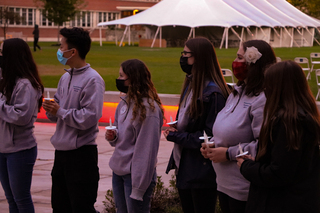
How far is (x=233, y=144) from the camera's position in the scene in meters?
3.34

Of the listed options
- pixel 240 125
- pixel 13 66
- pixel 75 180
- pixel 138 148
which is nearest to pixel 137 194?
pixel 138 148

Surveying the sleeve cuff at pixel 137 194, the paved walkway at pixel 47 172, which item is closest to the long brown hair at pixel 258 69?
the sleeve cuff at pixel 137 194

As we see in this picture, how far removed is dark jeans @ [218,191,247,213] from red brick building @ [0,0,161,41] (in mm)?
63112

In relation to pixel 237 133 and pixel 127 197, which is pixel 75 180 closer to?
pixel 127 197

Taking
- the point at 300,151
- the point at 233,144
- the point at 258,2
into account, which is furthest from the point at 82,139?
the point at 258,2

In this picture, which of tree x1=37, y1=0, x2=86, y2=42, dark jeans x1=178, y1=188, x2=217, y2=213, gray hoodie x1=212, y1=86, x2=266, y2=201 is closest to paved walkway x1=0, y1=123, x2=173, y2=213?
dark jeans x1=178, y1=188, x2=217, y2=213

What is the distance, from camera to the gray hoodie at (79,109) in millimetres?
3873

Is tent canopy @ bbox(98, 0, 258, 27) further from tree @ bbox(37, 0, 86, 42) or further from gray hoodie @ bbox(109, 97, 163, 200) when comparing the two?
gray hoodie @ bbox(109, 97, 163, 200)

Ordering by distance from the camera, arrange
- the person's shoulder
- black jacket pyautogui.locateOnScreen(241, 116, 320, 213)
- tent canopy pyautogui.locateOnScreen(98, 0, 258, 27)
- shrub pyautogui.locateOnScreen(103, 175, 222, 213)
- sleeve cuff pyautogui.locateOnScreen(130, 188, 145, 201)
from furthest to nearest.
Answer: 1. tent canopy pyautogui.locateOnScreen(98, 0, 258, 27)
2. shrub pyautogui.locateOnScreen(103, 175, 222, 213)
3. the person's shoulder
4. sleeve cuff pyautogui.locateOnScreen(130, 188, 145, 201)
5. black jacket pyautogui.locateOnScreen(241, 116, 320, 213)

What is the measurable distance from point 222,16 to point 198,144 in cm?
3975

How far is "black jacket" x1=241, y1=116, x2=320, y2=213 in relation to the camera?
2730mm

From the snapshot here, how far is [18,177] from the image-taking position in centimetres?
409

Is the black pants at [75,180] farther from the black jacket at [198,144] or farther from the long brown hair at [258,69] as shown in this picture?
the long brown hair at [258,69]

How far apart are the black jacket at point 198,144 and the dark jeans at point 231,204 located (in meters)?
0.23
